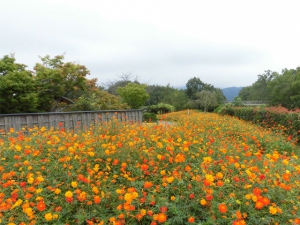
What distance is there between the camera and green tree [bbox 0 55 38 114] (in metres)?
9.99

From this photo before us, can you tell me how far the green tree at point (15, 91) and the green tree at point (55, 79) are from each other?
4.29 ft

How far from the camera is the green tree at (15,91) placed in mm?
9992

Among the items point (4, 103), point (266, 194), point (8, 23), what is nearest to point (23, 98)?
point (4, 103)

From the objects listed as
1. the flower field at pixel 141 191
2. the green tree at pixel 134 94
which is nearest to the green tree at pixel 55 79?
the green tree at pixel 134 94

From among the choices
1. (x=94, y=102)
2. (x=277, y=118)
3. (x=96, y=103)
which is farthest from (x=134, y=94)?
(x=277, y=118)

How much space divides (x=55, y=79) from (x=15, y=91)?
2281mm

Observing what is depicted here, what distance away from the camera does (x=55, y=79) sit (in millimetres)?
12195

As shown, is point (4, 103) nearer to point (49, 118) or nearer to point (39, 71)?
point (39, 71)

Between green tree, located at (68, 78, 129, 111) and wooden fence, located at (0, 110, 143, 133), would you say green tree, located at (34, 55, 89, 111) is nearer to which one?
green tree, located at (68, 78, 129, 111)

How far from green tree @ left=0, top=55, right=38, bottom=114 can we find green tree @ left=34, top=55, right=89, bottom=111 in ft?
4.29

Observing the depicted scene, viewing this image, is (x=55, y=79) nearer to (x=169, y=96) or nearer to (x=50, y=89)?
(x=50, y=89)

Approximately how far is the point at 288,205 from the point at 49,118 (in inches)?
268

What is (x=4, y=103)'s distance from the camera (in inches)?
405

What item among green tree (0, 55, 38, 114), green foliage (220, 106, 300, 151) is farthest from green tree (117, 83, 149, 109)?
green tree (0, 55, 38, 114)
